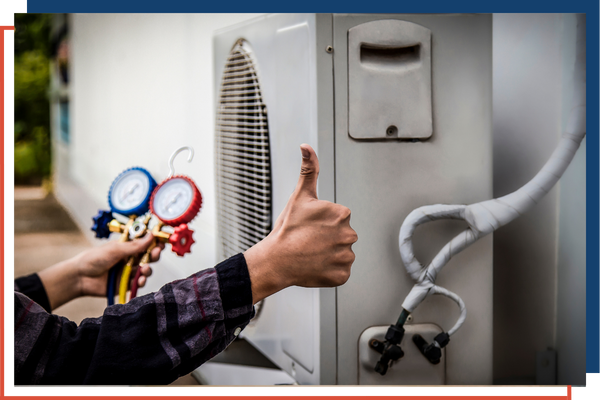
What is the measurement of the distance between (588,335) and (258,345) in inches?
24.1

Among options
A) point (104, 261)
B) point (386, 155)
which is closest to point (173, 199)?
point (104, 261)

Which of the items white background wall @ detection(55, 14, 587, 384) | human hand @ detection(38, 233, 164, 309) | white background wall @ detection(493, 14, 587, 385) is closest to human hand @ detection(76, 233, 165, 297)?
human hand @ detection(38, 233, 164, 309)

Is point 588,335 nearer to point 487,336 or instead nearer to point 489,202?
point 487,336

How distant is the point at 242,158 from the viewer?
91cm

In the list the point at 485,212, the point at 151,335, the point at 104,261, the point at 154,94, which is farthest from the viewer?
the point at 154,94

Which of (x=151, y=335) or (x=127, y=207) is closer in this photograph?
(x=151, y=335)

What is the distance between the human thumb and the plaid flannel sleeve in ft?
0.42

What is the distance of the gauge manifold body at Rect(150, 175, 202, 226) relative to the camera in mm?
757

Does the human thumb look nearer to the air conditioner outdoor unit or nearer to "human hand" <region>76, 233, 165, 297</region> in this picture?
the air conditioner outdoor unit

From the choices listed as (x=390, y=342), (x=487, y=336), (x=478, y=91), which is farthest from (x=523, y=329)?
(x=478, y=91)

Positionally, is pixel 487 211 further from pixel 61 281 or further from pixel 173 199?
pixel 61 281

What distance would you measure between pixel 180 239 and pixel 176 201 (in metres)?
0.07

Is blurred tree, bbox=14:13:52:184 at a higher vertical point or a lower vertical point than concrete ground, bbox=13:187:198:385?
higher

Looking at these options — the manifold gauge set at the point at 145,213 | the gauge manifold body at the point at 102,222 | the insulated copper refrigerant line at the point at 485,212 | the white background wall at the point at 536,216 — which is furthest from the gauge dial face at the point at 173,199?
the white background wall at the point at 536,216
